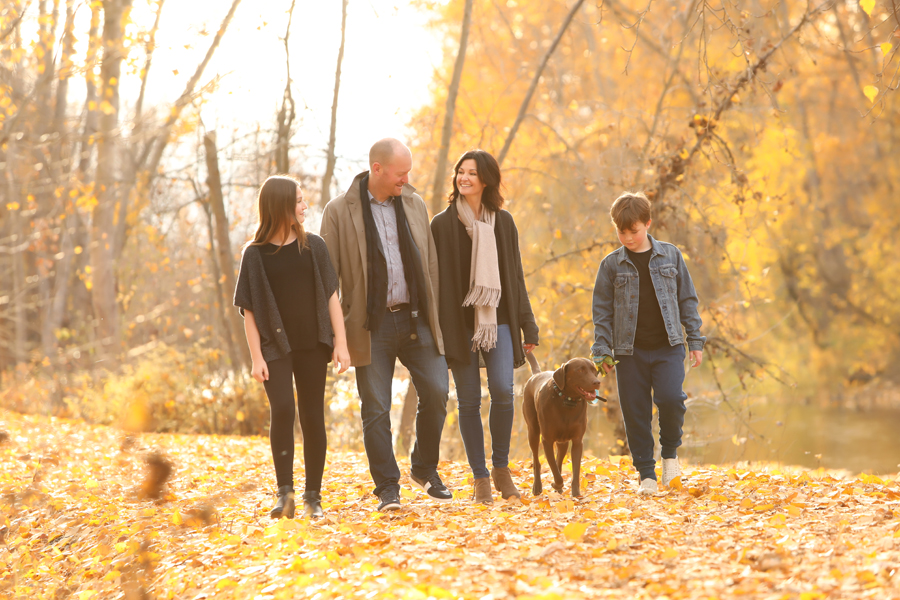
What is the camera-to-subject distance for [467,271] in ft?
16.3

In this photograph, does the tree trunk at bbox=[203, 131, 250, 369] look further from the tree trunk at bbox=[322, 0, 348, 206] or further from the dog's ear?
the dog's ear

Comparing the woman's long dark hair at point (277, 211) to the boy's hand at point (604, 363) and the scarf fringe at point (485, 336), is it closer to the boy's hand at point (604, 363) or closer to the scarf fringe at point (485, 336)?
the scarf fringe at point (485, 336)

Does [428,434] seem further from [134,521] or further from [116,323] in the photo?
[116,323]

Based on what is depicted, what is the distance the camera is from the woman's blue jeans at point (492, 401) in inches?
191

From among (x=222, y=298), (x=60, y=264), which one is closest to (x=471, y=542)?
(x=222, y=298)

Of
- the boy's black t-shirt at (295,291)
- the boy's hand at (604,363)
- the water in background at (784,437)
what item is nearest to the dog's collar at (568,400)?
the boy's hand at (604,363)

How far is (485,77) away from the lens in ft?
66.0

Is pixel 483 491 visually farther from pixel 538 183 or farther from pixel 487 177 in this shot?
pixel 538 183

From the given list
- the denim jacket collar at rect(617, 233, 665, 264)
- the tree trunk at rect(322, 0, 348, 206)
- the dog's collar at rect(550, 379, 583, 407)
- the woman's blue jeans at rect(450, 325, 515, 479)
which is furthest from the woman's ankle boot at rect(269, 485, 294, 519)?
the tree trunk at rect(322, 0, 348, 206)

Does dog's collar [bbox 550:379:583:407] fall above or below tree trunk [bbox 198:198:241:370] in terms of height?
below

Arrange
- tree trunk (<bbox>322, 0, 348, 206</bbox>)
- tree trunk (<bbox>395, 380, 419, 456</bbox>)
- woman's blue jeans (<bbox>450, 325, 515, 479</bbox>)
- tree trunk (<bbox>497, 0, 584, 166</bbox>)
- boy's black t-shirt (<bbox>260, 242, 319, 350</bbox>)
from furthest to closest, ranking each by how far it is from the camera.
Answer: tree trunk (<bbox>322, 0, 348, 206</bbox>) → tree trunk (<bbox>395, 380, 419, 456</bbox>) → tree trunk (<bbox>497, 0, 584, 166</bbox>) → woman's blue jeans (<bbox>450, 325, 515, 479</bbox>) → boy's black t-shirt (<bbox>260, 242, 319, 350</bbox>)

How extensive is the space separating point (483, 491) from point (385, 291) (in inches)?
53.9

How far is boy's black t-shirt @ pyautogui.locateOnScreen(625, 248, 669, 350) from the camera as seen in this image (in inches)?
203

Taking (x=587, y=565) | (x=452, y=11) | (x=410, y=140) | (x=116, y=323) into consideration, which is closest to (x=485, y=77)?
(x=452, y=11)
